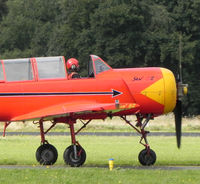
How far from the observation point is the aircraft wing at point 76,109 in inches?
630

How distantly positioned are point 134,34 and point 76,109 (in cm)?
3822

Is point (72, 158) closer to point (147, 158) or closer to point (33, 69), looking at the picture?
point (147, 158)

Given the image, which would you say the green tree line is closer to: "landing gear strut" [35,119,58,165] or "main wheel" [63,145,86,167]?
"landing gear strut" [35,119,58,165]

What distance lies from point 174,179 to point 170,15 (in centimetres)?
4493

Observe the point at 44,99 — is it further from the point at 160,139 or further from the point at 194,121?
the point at 194,121

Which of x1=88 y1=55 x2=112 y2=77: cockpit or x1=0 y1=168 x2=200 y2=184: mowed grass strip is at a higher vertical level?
x1=88 y1=55 x2=112 y2=77: cockpit

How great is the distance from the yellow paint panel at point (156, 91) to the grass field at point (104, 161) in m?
2.14

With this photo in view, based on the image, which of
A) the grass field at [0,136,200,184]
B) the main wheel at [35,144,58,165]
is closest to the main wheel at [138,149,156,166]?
the grass field at [0,136,200,184]

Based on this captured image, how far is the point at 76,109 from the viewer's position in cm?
1627

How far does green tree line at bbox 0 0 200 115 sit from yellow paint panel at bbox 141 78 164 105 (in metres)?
35.6

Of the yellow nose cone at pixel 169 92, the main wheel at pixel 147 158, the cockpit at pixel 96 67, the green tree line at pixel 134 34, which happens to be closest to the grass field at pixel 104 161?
the main wheel at pixel 147 158

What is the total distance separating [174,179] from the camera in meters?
13.9

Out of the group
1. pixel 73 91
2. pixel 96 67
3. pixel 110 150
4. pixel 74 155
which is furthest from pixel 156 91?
pixel 110 150

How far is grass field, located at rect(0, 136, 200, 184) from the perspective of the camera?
13.9 m
